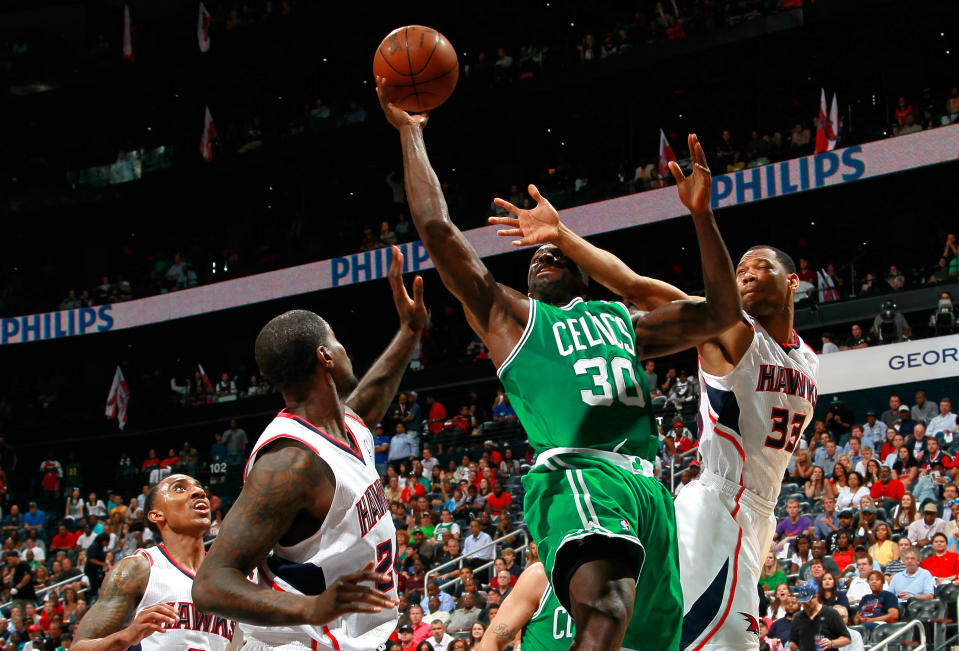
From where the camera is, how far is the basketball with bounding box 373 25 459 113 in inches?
205

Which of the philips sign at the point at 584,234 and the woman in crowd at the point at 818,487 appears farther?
the philips sign at the point at 584,234

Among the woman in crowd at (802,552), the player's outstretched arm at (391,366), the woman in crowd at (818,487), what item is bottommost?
the woman in crowd at (802,552)

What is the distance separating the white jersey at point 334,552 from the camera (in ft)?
11.5

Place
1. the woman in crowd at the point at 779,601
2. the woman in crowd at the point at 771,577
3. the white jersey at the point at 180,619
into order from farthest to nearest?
the woman in crowd at the point at 771,577 → the woman in crowd at the point at 779,601 → the white jersey at the point at 180,619

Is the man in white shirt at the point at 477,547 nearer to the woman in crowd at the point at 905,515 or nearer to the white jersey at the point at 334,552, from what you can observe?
the woman in crowd at the point at 905,515

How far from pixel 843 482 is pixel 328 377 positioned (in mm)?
10286

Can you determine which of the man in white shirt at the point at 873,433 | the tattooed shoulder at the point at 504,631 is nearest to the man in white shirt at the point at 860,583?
the man in white shirt at the point at 873,433

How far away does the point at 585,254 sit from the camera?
4.80 m

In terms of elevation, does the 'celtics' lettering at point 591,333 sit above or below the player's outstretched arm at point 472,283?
below

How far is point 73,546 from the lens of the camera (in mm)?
20703

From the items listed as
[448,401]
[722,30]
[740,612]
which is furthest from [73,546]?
[740,612]

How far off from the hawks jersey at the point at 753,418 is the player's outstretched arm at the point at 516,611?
1000 millimetres

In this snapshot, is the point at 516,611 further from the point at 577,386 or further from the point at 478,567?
the point at 478,567

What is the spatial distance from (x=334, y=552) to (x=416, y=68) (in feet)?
8.52
